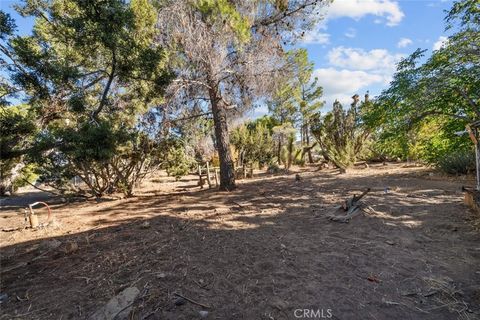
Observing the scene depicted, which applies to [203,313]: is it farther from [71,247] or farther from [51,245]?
[51,245]

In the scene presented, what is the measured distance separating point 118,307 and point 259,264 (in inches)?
54.3

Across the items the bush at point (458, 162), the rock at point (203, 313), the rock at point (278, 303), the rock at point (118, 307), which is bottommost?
the rock at point (278, 303)

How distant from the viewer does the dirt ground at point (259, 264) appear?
2096 millimetres

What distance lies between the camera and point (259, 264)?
273 cm

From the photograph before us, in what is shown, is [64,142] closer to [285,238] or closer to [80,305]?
[80,305]

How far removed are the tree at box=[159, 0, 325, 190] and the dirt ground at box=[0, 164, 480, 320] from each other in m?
3.68

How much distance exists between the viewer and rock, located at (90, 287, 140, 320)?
1959mm

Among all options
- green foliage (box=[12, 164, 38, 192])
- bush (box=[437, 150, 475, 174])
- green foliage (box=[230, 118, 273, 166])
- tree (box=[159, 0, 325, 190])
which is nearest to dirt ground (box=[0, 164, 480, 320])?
bush (box=[437, 150, 475, 174])

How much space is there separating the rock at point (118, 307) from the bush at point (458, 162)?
859 cm

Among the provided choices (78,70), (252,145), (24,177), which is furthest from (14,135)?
(252,145)

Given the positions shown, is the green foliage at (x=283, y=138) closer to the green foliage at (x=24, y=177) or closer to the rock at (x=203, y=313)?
the green foliage at (x=24, y=177)

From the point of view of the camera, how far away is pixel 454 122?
6.55m

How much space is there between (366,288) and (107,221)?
4409 mm

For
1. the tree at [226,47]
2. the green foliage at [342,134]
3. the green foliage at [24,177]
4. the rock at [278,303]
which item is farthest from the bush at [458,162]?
the green foliage at [24,177]
